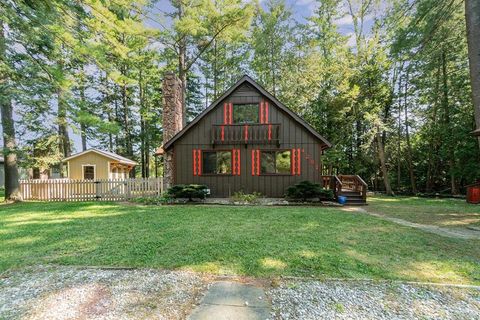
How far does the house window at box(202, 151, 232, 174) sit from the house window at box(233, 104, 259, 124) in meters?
1.86

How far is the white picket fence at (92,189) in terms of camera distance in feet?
38.4

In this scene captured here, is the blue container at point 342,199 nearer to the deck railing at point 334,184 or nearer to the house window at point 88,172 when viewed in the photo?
the deck railing at point 334,184

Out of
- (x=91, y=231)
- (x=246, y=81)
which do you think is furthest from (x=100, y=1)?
(x=246, y=81)

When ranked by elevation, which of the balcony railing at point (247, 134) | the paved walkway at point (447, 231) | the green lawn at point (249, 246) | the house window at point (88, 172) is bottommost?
the paved walkway at point (447, 231)

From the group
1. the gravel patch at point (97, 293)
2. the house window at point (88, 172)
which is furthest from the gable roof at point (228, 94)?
the house window at point (88, 172)

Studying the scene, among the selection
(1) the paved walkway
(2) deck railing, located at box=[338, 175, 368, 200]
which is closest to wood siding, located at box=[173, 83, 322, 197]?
(2) deck railing, located at box=[338, 175, 368, 200]

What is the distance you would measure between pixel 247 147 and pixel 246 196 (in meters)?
2.52

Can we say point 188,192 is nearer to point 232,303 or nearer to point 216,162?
point 216,162

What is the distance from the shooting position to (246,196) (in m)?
10.8

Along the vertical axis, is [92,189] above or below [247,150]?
below

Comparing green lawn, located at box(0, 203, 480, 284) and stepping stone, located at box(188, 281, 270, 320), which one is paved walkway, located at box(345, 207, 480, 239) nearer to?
green lawn, located at box(0, 203, 480, 284)

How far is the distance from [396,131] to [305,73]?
26.3 ft

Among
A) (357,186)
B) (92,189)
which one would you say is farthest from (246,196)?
(92,189)

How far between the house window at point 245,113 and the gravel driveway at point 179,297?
9494 mm
